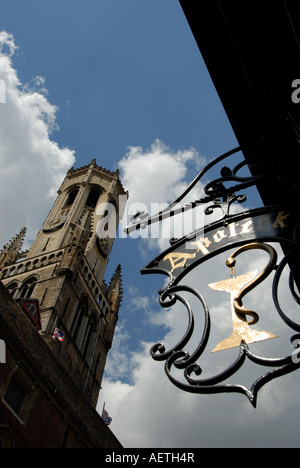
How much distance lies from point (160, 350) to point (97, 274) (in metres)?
37.8

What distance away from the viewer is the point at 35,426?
1381 cm

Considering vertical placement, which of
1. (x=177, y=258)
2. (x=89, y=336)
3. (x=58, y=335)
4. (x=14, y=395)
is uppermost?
(x=89, y=336)

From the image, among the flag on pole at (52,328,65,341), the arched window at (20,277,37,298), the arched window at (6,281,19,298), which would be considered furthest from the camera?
the arched window at (6,281,19,298)

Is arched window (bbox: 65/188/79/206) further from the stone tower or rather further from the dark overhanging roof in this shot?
the dark overhanging roof

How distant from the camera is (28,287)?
3262cm

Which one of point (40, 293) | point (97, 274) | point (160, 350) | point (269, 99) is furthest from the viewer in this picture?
point (97, 274)

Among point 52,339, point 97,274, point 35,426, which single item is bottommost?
point 35,426

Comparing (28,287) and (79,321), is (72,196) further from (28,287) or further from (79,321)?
(79,321)

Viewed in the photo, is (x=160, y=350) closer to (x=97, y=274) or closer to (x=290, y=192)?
(x=290, y=192)

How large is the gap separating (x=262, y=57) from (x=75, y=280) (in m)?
31.5

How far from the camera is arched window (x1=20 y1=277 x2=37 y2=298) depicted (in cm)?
3201

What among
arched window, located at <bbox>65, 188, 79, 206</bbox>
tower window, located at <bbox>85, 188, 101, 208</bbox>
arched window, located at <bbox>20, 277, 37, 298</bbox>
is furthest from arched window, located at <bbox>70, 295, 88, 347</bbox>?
tower window, located at <bbox>85, 188, 101, 208</bbox>

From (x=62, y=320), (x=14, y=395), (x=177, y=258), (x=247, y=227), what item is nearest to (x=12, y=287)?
(x=62, y=320)
